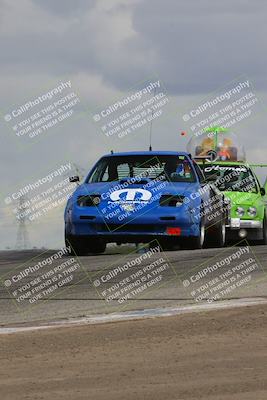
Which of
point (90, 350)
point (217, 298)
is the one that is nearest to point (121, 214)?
point (217, 298)

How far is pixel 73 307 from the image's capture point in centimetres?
1133

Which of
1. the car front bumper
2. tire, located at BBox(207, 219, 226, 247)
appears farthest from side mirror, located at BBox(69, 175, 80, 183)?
the car front bumper

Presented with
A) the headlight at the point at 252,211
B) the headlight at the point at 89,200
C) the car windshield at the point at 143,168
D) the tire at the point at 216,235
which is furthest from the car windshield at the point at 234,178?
the headlight at the point at 89,200

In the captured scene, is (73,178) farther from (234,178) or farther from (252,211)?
(234,178)

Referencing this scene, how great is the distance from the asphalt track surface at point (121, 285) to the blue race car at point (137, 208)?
386 mm

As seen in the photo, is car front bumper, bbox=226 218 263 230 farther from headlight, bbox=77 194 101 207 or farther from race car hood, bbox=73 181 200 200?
headlight, bbox=77 194 101 207

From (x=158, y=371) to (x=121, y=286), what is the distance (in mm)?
4999

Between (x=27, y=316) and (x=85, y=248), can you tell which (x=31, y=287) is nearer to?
(x=27, y=316)

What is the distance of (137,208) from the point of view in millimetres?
16438

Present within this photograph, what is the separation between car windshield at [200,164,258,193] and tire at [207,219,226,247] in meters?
2.85

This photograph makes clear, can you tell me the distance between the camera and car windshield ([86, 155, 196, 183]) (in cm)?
1750

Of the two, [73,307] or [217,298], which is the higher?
[73,307]

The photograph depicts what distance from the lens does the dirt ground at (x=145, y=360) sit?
7.23m

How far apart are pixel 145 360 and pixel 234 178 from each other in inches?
544
